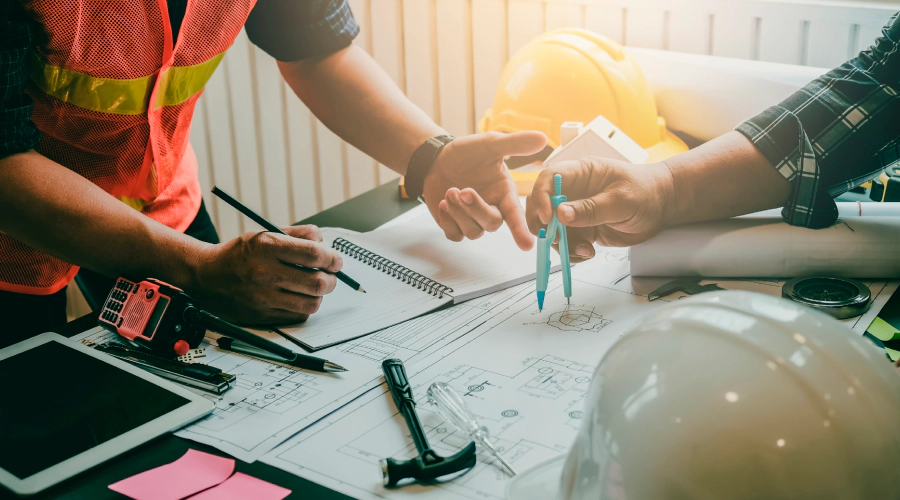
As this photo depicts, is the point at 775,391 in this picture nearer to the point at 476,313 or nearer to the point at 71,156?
the point at 476,313

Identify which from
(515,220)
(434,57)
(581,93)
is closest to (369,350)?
(515,220)

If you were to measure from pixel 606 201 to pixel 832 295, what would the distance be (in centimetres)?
28

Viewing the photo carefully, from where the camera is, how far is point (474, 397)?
2.35 feet

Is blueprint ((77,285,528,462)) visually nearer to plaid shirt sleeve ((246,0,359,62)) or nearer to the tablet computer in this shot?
the tablet computer

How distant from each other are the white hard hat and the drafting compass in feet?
1.26

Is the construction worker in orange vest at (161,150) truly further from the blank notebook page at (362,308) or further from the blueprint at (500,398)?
the blueprint at (500,398)

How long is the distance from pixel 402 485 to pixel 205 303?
0.41m

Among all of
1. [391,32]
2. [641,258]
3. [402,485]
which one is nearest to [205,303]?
[402,485]

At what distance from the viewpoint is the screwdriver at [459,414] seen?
2.08 ft

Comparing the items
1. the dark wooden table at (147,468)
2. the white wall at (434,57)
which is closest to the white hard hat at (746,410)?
the dark wooden table at (147,468)

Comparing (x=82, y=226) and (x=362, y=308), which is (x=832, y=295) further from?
(x=82, y=226)

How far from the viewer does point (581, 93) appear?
1360 millimetres

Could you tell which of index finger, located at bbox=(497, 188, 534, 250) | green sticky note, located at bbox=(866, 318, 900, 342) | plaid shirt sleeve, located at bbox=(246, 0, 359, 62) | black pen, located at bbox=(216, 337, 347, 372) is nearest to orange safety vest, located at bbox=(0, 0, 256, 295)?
plaid shirt sleeve, located at bbox=(246, 0, 359, 62)

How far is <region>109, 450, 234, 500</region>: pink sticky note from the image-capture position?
1.96ft
